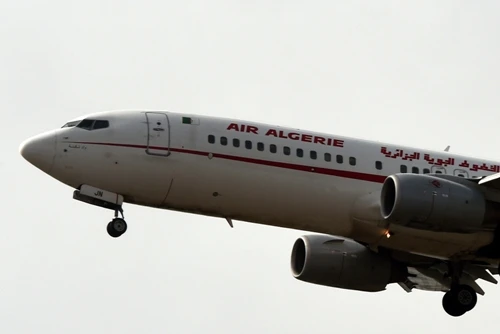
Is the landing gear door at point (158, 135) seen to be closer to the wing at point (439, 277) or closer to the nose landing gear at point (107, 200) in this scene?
the nose landing gear at point (107, 200)

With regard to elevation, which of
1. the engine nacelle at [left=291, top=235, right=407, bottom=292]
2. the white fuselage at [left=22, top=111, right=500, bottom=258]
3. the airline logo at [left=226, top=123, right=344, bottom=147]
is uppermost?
the airline logo at [left=226, top=123, right=344, bottom=147]

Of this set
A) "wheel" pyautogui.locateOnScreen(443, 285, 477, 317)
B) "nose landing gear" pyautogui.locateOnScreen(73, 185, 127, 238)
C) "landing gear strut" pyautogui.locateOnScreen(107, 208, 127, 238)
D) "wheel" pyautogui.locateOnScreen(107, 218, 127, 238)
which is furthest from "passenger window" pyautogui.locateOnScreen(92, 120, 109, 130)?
"wheel" pyautogui.locateOnScreen(443, 285, 477, 317)

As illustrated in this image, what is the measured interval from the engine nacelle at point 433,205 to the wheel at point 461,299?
4361 millimetres

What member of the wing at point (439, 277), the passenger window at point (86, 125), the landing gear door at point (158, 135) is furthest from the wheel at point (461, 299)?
the passenger window at point (86, 125)

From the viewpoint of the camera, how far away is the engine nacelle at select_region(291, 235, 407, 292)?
46000mm

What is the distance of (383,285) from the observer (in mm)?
46406

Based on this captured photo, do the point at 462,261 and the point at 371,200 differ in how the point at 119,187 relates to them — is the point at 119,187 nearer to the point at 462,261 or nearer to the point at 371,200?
the point at 371,200

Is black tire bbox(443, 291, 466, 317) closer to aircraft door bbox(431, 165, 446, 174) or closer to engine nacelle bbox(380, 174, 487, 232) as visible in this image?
aircraft door bbox(431, 165, 446, 174)

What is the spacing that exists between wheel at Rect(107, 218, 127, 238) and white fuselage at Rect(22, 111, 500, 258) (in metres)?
0.65

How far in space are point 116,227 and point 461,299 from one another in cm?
1015

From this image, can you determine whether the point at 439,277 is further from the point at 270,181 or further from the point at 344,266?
the point at 270,181

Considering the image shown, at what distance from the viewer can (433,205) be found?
135 feet

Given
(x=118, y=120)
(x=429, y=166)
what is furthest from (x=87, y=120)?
(x=429, y=166)

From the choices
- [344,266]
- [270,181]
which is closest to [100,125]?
[270,181]
